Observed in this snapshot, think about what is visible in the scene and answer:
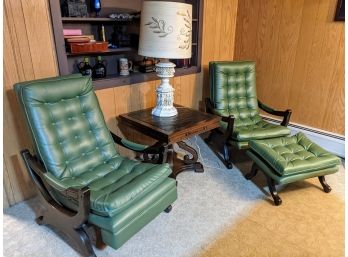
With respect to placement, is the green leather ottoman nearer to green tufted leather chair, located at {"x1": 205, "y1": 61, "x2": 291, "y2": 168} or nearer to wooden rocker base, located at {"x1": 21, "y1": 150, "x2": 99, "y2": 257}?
green tufted leather chair, located at {"x1": 205, "y1": 61, "x2": 291, "y2": 168}

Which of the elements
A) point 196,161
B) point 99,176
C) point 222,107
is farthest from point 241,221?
point 222,107

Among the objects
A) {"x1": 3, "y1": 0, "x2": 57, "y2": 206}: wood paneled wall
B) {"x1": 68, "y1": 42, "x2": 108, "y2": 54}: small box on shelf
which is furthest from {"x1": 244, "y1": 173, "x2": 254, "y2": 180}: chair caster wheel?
{"x1": 3, "y1": 0, "x2": 57, "y2": 206}: wood paneled wall

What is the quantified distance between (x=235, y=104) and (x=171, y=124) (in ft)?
3.42

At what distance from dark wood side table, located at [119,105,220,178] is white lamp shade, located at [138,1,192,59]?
1.72ft

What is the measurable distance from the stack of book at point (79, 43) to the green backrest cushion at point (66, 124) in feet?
1.16

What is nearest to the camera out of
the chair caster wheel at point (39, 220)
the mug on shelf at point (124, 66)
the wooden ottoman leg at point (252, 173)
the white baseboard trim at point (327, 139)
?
the chair caster wheel at point (39, 220)

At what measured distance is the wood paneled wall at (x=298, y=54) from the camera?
8.29 ft

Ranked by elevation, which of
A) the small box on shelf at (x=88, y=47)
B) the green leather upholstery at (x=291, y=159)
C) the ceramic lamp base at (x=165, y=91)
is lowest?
the green leather upholstery at (x=291, y=159)

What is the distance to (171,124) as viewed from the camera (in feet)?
6.89

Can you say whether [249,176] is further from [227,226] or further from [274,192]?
[227,226]

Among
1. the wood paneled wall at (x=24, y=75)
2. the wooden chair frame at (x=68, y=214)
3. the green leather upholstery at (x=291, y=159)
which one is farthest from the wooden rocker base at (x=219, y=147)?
the wooden chair frame at (x=68, y=214)

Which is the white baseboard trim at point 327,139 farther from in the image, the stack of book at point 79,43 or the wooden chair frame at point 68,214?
the wooden chair frame at point 68,214

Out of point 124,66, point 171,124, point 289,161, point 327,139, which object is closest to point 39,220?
point 171,124

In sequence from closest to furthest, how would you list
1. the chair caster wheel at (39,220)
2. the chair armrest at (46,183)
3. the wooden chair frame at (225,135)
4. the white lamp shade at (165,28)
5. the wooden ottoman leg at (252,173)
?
the chair armrest at (46,183) < the chair caster wheel at (39,220) < the white lamp shade at (165,28) < the wooden ottoman leg at (252,173) < the wooden chair frame at (225,135)
